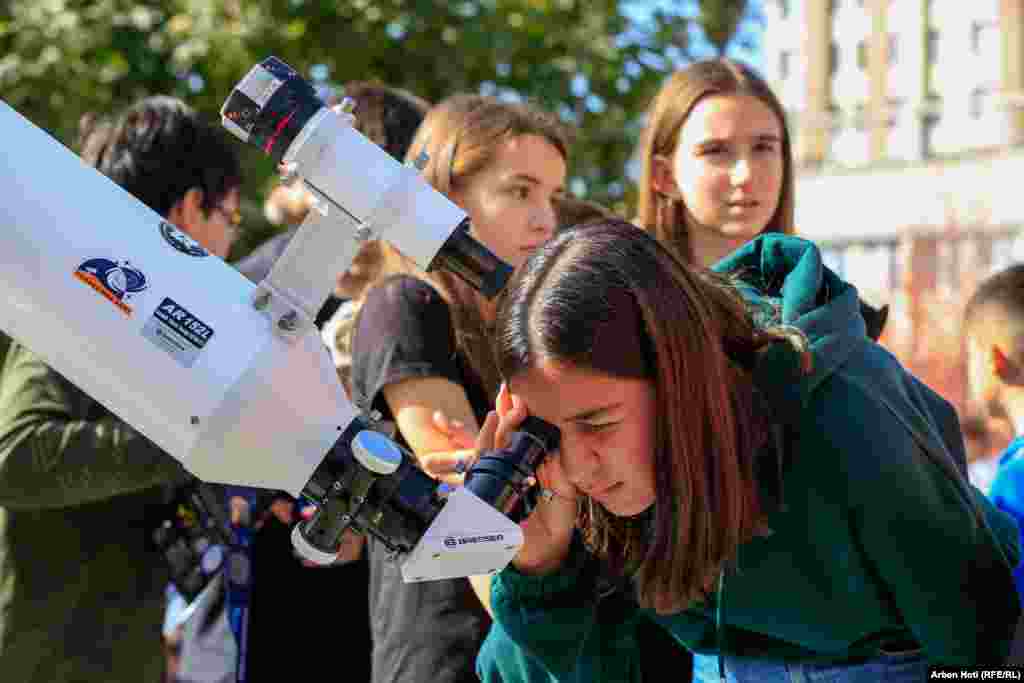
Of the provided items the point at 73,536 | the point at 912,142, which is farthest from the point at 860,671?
the point at 912,142

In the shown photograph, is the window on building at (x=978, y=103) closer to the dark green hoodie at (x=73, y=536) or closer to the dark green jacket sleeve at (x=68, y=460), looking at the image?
the dark green hoodie at (x=73, y=536)

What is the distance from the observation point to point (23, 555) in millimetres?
3260

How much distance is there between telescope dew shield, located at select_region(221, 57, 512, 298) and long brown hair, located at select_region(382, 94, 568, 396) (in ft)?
2.88

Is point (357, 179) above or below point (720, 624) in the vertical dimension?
above

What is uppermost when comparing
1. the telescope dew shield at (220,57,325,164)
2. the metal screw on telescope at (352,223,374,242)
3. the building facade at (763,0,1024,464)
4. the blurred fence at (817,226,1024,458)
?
the telescope dew shield at (220,57,325,164)

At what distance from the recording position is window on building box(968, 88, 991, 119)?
1588 inches

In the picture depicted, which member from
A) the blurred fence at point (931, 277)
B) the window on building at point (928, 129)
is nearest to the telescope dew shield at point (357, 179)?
the blurred fence at point (931, 277)

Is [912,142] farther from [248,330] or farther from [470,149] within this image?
[248,330]

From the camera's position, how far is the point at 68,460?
122 inches

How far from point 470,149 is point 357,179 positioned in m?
1.09

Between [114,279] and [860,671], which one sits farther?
[860,671]

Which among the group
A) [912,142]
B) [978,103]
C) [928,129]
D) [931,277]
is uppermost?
[978,103]

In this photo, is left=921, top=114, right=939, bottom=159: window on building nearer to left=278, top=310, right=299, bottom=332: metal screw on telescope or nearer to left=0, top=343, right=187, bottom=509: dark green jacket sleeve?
left=0, top=343, right=187, bottom=509: dark green jacket sleeve

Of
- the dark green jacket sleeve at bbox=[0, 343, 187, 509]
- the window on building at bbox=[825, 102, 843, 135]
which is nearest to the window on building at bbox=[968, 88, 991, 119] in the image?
the window on building at bbox=[825, 102, 843, 135]
